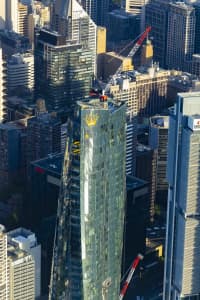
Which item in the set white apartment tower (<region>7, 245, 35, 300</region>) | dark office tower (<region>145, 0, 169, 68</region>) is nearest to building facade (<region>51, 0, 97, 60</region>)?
dark office tower (<region>145, 0, 169, 68</region>)

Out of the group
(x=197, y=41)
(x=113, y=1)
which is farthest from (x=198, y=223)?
(x=113, y=1)

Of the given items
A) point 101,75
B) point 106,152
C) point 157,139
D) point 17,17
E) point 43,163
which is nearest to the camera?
point 106,152

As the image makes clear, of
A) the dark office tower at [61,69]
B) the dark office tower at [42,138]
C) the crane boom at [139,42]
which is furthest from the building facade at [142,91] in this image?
the crane boom at [139,42]

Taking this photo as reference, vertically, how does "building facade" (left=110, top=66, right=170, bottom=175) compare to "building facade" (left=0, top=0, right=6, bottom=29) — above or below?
below

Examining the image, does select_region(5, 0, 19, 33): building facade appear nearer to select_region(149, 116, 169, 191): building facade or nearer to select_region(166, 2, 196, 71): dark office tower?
select_region(166, 2, 196, 71): dark office tower

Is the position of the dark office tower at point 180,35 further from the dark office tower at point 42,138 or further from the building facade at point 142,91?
the dark office tower at point 42,138

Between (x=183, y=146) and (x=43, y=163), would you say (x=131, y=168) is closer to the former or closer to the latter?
(x=43, y=163)

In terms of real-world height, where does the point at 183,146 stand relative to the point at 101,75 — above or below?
above
